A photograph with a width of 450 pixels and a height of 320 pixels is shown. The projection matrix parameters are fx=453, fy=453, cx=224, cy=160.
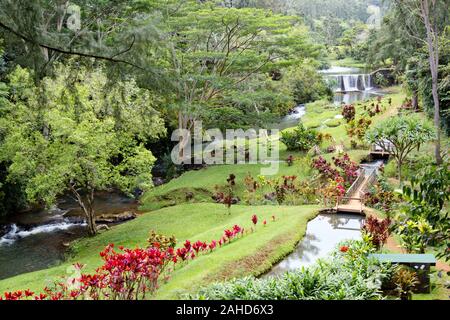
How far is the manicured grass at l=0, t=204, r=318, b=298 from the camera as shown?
988cm

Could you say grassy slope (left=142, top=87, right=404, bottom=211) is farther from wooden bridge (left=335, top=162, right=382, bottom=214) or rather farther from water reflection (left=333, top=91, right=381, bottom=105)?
water reflection (left=333, top=91, right=381, bottom=105)

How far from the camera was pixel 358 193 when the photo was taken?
16.5m

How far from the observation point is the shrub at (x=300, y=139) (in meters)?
23.3

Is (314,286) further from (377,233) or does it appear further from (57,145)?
(57,145)

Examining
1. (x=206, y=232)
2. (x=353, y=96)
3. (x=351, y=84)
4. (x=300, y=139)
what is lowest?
(x=206, y=232)

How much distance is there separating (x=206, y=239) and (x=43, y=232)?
794cm

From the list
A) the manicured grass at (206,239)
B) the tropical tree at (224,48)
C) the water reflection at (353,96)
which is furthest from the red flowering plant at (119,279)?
the water reflection at (353,96)

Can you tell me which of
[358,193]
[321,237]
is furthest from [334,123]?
[321,237]

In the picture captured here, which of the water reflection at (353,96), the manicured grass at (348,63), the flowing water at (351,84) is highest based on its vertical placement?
the manicured grass at (348,63)

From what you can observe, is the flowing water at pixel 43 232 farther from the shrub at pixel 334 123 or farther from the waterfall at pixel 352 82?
the waterfall at pixel 352 82
